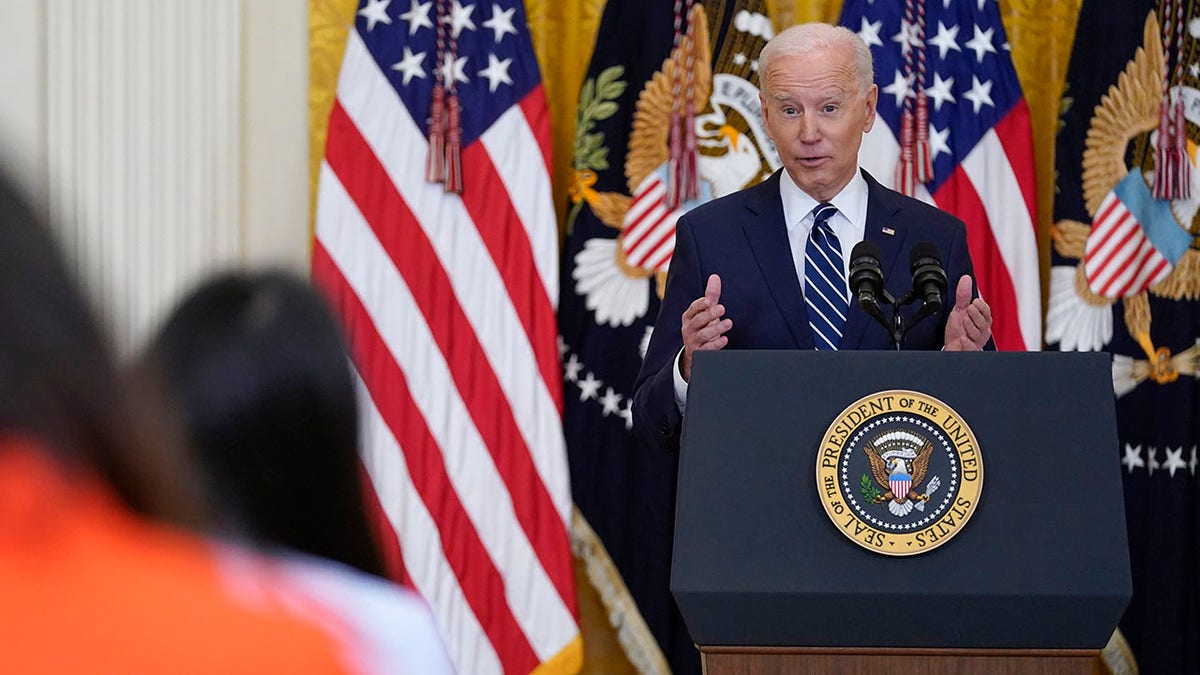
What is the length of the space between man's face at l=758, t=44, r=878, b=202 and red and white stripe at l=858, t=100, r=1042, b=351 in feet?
4.63

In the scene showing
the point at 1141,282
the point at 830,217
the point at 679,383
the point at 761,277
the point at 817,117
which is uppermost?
the point at 817,117

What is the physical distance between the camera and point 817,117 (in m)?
3.45

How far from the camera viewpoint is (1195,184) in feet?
16.0

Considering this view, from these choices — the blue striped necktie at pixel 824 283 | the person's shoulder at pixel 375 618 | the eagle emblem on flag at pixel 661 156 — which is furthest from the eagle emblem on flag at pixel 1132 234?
the person's shoulder at pixel 375 618

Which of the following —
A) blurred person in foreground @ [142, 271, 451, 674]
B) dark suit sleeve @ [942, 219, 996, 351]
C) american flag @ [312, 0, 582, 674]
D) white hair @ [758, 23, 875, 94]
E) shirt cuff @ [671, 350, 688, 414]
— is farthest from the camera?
american flag @ [312, 0, 582, 674]

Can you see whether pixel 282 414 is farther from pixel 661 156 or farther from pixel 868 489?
pixel 661 156

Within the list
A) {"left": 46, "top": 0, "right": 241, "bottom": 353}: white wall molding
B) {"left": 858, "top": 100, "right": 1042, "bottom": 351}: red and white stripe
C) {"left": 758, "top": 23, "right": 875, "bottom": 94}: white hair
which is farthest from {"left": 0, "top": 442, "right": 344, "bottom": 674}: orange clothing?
{"left": 858, "top": 100, "right": 1042, "bottom": 351}: red and white stripe

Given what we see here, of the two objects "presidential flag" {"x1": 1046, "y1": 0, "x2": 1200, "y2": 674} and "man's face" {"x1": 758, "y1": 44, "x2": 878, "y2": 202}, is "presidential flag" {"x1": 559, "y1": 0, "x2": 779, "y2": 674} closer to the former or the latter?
"presidential flag" {"x1": 1046, "y1": 0, "x2": 1200, "y2": 674}

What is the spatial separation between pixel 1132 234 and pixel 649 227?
1.49 metres

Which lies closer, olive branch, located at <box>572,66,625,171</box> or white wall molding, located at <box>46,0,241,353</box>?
white wall molding, located at <box>46,0,241,353</box>

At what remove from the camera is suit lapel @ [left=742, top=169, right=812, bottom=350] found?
3223mm

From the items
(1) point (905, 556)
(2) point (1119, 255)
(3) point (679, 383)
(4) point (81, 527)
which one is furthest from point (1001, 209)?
(4) point (81, 527)

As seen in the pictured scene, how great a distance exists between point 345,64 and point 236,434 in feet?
13.4

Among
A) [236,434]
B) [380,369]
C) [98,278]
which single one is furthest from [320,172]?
[98,278]
